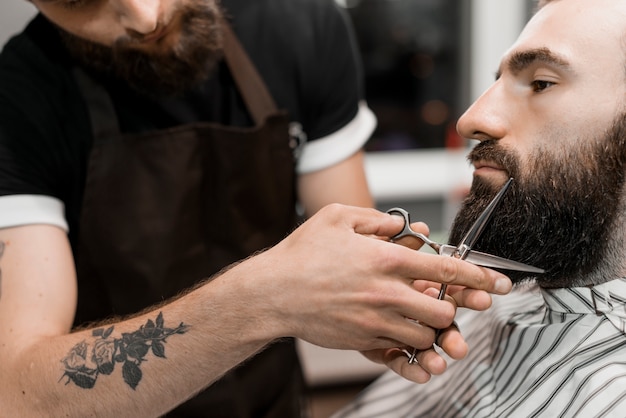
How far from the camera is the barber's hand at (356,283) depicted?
1126 mm

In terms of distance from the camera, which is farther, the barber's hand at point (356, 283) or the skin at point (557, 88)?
the skin at point (557, 88)

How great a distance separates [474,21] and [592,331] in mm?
2867

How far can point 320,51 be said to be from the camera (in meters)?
1.92

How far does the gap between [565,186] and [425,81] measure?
286cm

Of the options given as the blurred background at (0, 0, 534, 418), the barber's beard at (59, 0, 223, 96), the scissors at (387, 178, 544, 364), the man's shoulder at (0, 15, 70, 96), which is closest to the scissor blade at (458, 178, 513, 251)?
the scissors at (387, 178, 544, 364)

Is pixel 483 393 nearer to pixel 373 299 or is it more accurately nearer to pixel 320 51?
pixel 373 299

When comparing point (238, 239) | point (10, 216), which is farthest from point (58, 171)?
point (238, 239)

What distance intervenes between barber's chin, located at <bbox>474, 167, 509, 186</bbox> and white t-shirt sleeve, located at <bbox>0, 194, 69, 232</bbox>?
888mm

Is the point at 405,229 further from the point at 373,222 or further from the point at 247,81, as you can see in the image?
the point at 247,81

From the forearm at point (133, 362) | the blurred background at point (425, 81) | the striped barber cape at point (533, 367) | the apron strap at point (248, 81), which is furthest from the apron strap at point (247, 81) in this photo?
the blurred background at point (425, 81)

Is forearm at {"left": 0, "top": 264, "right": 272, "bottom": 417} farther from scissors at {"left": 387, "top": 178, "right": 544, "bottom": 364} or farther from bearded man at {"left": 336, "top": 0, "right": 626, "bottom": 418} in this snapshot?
bearded man at {"left": 336, "top": 0, "right": 626, "bottom": 418}

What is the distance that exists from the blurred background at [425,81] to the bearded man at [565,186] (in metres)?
2.34

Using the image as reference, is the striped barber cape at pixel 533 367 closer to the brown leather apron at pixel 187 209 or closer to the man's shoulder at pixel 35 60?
the brown leather apron at pixel 187 209

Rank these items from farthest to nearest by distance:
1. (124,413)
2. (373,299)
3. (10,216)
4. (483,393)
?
(483,393)
(10,216)
(124,413)
(373,299)
